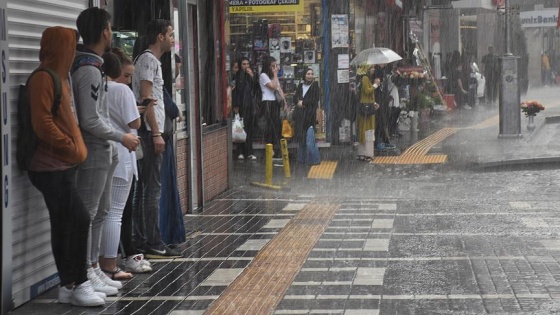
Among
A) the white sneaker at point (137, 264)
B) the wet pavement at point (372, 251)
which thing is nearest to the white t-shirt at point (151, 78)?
the white sneaker at point (137, 264)

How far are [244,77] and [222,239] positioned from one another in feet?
33.3

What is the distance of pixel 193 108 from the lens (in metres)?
13.4

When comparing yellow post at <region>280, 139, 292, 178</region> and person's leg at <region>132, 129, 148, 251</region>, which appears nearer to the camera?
person's leg at <region>132, 129, 148, 251</region>

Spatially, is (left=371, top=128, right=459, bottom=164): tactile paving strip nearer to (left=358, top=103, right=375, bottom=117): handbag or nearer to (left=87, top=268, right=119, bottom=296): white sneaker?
(left=358, top=103, right=375, bottom=117): handbag

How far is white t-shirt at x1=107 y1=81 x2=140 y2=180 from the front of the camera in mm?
9031

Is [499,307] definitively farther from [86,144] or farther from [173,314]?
[86,144]

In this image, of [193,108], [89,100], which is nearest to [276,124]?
[193,108]

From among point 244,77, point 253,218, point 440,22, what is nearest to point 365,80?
point 244,77

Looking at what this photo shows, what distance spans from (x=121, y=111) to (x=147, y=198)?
124cm

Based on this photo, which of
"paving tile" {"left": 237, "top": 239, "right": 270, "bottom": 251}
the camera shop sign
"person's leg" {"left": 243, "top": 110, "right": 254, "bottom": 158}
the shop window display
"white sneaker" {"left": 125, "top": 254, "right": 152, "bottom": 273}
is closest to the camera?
"white sneaker" {"left": 125, "top": 254, "right": 152, "bottom": 273}

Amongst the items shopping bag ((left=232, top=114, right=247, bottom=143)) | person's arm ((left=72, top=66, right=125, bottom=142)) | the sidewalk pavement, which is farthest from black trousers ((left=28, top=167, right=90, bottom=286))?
shopping bag ((left=232, top=114, right=247, bottom=143))

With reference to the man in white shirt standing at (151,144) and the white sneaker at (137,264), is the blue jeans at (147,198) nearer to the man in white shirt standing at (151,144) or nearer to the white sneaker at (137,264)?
the man in white shirt standing at (151,144)

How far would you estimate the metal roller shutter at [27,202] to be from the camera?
27.3 ft

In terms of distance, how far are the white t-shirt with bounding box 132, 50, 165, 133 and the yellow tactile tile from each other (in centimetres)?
823
